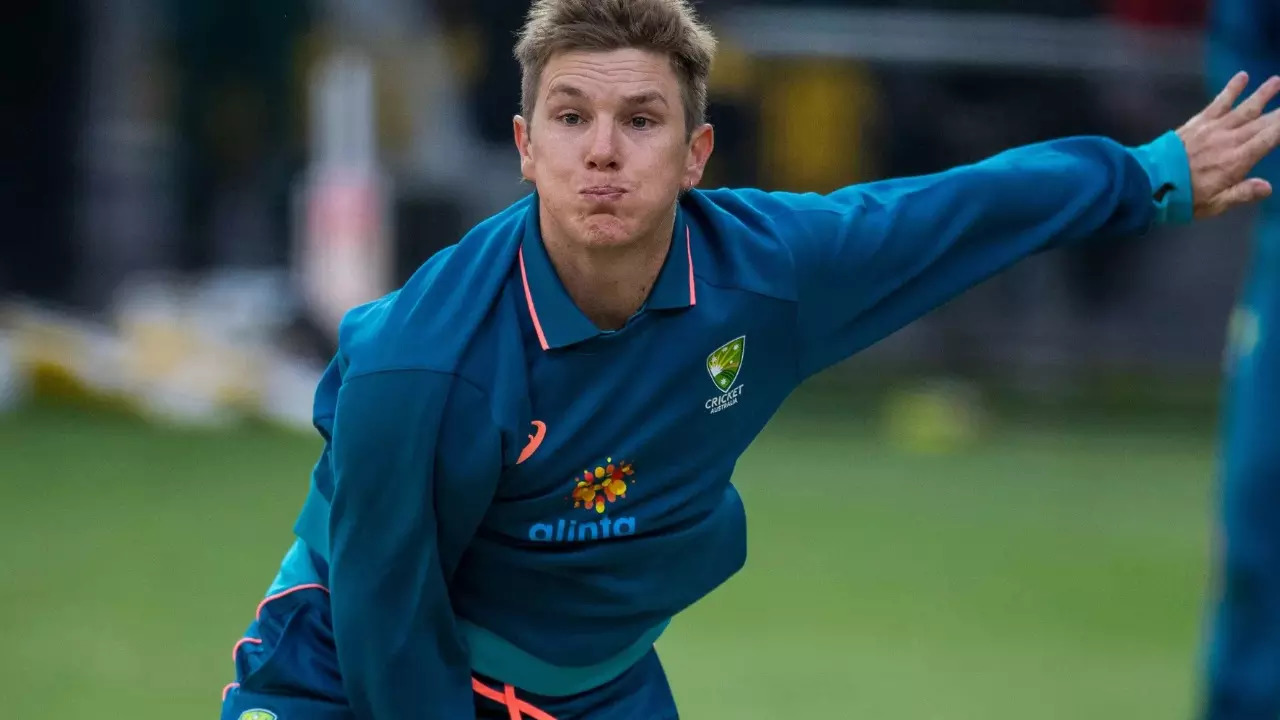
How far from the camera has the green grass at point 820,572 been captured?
528 cm

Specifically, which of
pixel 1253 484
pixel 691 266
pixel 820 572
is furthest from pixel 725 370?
pixel 820 572

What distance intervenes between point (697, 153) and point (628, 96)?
9.3 inches

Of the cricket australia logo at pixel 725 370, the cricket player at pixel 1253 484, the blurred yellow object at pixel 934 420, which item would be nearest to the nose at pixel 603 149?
the cricket australia logo at pixel 725 370

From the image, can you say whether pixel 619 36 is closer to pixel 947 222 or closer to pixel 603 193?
pixel 603 193

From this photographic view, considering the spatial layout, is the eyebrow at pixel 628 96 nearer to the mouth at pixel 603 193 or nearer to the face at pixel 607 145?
the face at pixel 607 145

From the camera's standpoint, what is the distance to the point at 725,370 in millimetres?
3012

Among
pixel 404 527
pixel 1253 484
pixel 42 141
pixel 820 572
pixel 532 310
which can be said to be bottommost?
pixel 820 572

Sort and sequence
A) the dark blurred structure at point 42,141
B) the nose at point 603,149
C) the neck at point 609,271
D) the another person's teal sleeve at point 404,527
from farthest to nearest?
the dark blurred structure at point 42,141, the neck at point 609,271, the nose at point 603,149, the another person's teal sleeve at point 404,527

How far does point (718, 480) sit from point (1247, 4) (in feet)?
6.33

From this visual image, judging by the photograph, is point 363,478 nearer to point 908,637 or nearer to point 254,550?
point 908,637

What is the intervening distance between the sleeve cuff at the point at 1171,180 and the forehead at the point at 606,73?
1060 millimetres

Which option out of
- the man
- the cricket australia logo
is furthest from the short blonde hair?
the cricket australia logo

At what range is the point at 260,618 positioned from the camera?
3105mm

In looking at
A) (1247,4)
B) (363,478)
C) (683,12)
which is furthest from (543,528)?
(1247,4)
